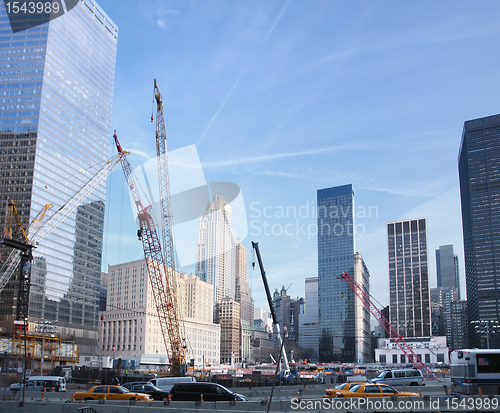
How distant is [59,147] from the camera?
14438 centimetres

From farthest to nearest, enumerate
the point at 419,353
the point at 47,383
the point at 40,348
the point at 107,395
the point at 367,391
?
the point at 419,353, the point at 40,348, the point at 47,383, the point at 107,395, the point at 367,391

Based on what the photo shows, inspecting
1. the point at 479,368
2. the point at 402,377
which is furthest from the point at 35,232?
the point at 479,368

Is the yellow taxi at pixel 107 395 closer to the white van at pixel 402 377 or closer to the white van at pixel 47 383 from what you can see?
the white van at pixel 47 383

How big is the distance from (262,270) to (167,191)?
31.1 m

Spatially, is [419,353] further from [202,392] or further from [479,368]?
[202,392]

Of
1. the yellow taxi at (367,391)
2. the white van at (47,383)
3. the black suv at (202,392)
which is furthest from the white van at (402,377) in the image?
the white van at (47,383)

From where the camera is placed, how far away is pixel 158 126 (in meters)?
93.5

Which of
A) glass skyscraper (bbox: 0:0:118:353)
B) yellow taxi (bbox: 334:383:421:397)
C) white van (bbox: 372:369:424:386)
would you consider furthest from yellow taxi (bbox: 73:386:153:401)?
glass skyscraper (bbox: 0:0:118:353)

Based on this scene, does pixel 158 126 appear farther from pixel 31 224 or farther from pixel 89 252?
pixel 89 252

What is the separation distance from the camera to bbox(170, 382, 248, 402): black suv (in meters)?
30.0

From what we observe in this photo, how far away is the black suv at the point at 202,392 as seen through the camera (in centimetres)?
3002

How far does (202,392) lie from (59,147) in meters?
130

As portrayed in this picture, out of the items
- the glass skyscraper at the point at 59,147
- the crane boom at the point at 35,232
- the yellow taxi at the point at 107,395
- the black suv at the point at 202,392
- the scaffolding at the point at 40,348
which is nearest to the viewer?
the black suv at the point at 202,392

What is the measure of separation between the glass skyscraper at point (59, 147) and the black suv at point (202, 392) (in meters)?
110
